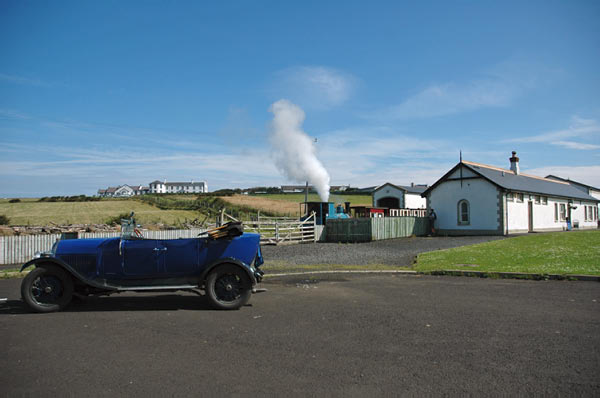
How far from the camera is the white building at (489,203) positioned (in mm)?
31766

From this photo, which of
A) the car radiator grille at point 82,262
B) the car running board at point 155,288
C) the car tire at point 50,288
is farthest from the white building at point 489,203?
the car tire at point 50,288

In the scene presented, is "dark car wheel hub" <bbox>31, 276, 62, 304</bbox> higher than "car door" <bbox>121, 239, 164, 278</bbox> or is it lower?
lower

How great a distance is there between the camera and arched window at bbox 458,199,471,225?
33.6 metres

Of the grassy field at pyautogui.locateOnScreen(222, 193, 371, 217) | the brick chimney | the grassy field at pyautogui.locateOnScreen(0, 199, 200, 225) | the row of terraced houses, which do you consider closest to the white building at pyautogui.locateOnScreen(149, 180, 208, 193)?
the row of terraced houses

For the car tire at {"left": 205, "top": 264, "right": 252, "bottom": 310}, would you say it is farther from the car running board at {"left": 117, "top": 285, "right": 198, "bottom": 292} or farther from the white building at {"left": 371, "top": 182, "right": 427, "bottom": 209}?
the white building at {"left": 371, "top": 182, "right": 427, "bottom": 209}

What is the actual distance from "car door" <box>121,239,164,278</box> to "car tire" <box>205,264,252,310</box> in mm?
1087

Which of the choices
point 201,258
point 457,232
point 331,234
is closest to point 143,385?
point 201,258

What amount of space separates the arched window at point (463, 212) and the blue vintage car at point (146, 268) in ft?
95.9

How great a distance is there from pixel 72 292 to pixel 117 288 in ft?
2.75

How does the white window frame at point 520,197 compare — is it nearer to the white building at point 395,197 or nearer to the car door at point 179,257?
the white building at point 395,197

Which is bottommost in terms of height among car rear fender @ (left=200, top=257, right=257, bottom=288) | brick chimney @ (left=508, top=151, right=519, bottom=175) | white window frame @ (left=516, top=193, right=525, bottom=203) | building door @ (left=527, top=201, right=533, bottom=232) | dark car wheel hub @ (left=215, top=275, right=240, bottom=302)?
dark car wheel hub @ (left=215, top=275, right=240, bottom=302)

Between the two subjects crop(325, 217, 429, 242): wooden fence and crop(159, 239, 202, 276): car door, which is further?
crop(325, 217, 429, 242): wooden fence

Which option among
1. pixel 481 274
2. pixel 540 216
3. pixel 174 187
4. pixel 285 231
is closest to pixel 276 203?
pixel 540 216

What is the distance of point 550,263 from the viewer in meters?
13.3
